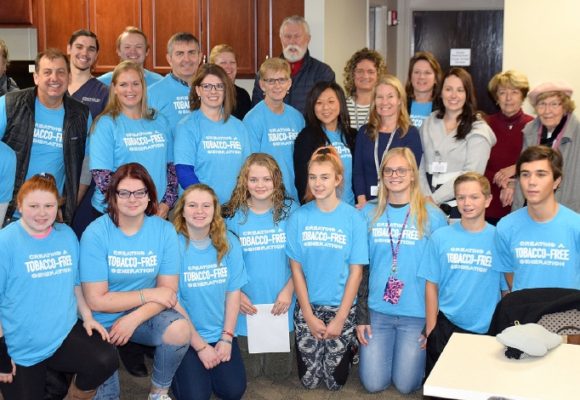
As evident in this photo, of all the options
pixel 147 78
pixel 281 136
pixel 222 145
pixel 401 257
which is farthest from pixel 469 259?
pixel 147 78

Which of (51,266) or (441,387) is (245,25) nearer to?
(51,266)

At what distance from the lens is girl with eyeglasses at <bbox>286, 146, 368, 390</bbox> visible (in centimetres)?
377

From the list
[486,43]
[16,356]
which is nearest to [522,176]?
[16,356]

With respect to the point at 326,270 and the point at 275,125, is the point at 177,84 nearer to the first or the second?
the point at 275,125

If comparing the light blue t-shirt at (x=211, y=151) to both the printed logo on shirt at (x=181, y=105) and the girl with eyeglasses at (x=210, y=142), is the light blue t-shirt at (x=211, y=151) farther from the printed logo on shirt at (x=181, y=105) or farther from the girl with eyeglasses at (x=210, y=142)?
the printed logo on shirt at (x=181, y=105)

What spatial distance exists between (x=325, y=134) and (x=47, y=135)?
4.82 feet

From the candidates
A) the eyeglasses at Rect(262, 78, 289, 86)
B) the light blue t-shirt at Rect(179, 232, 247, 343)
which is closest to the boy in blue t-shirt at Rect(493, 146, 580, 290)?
the light blue t-shirt at Rect(179, 232, 247, 343)

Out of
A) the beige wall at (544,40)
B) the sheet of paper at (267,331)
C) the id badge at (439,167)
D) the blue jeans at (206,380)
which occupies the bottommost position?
the blue jeans at (206,380)

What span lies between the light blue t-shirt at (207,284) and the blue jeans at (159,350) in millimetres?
156

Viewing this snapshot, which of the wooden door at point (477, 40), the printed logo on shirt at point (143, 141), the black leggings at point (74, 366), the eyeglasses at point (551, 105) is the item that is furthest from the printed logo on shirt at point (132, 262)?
the wooden door at point (477, 40)

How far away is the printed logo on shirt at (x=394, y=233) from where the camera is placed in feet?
12.3

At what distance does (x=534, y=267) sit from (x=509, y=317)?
0.82 metres

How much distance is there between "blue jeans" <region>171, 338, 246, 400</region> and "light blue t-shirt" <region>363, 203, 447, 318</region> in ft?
2.61

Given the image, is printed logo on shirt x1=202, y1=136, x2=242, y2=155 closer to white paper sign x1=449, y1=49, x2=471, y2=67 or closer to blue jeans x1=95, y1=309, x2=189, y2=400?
blue jeans x1=95, y1=309, x2=189, y2=400
